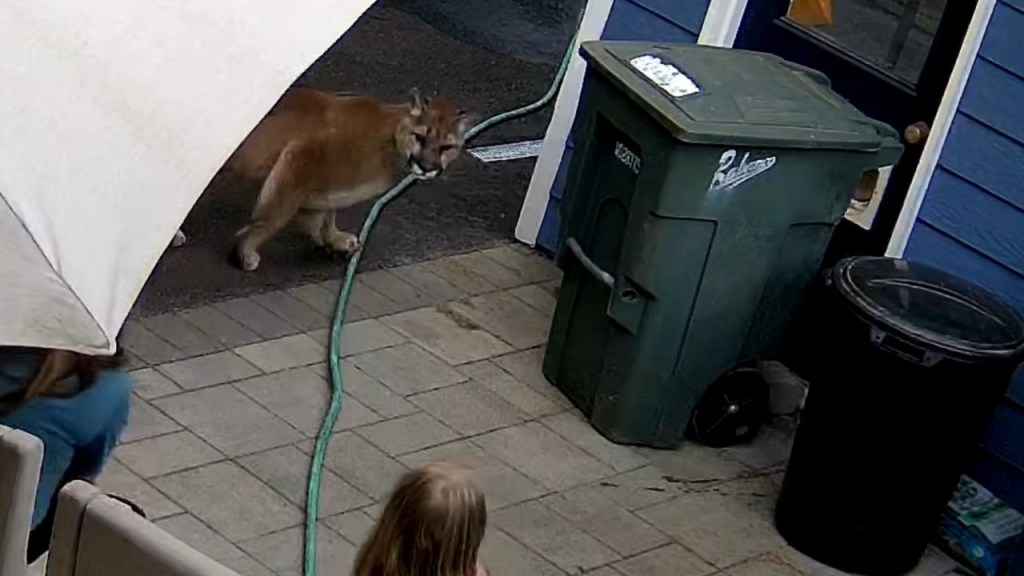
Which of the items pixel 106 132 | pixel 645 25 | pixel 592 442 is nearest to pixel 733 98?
pixel 592 442

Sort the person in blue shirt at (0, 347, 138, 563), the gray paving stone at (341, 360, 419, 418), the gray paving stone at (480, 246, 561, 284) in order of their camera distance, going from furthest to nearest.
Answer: the gray paving stone at (480, 246, 561, 284) < the gray paving stone at (341, 360, 419, 418) < the person in blue shirt at (0, 347, 138, 563)

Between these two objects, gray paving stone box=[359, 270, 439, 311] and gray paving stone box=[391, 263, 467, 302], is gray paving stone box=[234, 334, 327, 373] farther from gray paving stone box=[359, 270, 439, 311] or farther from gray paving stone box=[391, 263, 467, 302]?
gray paving stone box=[391, 263, 467, 302]

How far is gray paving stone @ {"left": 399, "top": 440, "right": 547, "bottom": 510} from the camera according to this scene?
247 inches

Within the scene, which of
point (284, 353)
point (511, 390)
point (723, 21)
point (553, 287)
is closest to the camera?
point (284, 353)

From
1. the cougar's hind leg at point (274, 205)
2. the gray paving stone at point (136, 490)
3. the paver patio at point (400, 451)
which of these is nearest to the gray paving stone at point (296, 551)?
the paver patio at point (400, 451)

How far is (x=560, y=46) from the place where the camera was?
1081cm

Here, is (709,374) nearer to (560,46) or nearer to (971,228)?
(971,228)

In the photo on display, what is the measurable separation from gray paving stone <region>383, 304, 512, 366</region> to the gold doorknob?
177cm

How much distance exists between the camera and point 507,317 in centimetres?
747

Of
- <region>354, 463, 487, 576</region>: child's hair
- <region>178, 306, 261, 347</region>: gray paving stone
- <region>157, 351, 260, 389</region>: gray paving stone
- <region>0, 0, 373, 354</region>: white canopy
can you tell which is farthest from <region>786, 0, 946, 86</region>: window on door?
<region>0, 0, 373, 354</region>: white canopy

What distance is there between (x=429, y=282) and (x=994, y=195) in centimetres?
239

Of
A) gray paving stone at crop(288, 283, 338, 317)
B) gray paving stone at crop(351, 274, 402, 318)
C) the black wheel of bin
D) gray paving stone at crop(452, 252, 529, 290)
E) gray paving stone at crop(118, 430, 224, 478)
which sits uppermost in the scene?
the black wheel of bin

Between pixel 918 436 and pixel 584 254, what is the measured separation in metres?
1.47

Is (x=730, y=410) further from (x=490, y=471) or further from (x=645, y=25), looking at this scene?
(x=645, y=25)
